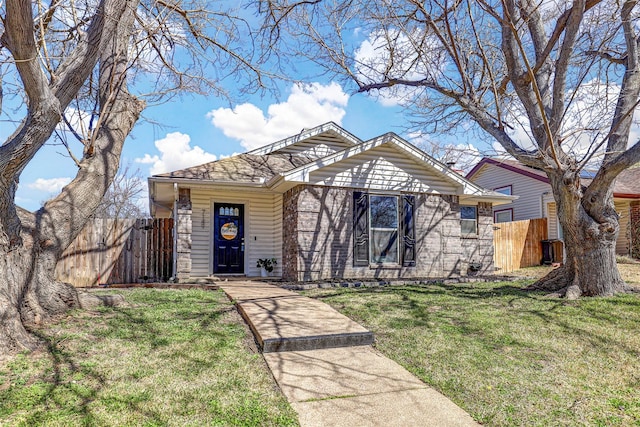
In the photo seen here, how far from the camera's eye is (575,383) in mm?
3832

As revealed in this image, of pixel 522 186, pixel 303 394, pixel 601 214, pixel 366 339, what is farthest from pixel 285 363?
pixel 522 186

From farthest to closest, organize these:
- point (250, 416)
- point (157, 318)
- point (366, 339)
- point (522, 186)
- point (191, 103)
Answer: point (522, 186) < point (191, 103) < point (157, 318) < point (366, 339) < point (250, 416)

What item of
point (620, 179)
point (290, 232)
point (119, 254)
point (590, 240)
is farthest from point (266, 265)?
point (620, 179)

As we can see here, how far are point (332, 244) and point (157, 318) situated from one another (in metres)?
5.27

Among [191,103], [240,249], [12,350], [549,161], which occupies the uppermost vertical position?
[191,103]

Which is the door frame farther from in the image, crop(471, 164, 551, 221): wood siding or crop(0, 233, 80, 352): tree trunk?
crop(471, 164, 551, 221): wood siding

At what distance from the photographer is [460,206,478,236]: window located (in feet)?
45.0

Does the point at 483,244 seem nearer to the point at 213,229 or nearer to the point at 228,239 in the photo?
the point at 228,239

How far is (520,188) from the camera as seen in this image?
19781mm

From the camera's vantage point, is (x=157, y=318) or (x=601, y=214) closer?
(x=157, y=318)

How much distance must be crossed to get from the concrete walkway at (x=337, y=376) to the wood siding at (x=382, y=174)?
4.78 m

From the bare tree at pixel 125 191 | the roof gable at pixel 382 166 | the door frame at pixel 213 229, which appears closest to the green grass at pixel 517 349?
the roof gable at pixel 382 166

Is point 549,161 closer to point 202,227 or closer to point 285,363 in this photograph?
point 285,363

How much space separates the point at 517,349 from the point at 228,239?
8.31 m
